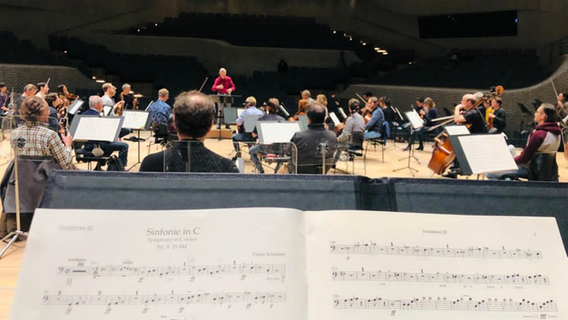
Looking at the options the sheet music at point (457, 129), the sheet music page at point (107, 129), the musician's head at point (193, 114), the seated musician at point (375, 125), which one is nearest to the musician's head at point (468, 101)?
the sheet music at point (457, 129)

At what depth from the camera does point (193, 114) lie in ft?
7.14

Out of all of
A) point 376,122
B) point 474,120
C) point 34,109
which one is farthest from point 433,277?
point 376,122

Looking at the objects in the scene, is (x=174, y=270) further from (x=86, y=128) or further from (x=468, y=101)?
(x=468, y=101)

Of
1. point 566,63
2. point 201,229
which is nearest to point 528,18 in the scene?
point 566,63

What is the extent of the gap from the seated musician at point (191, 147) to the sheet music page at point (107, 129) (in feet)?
8.47

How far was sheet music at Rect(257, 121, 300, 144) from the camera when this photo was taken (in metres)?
4.86

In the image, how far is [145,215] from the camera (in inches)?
40.5

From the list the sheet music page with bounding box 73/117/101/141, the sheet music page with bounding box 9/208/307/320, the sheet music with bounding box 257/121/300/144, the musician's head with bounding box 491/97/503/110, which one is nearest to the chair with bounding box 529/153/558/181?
the sheet music with bounding box 257/121/300/144

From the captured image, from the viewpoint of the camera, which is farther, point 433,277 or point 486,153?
point 486,153

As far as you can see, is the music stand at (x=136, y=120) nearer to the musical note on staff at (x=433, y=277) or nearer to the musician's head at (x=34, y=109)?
the musician's head at (x=34, y=109)

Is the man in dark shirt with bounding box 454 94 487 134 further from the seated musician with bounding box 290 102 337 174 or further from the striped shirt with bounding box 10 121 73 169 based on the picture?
the striped shirt with bounding box 10 121 73 169

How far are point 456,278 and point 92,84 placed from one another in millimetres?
14211

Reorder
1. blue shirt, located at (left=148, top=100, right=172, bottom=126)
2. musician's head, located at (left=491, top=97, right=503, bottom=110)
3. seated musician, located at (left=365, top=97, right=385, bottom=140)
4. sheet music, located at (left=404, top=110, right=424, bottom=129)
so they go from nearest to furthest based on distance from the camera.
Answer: blue shirt, located at (left=148, top=100, right=172, bottom=126), musician's head, located at (left=491, top=97, right=503, bottom=110), seated musician, located at (left=365, top=97, right=385, bottom=140), sheet music, located at (left=404, top=110, right=424, bottom=129)

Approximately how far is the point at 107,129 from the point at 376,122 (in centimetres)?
462
